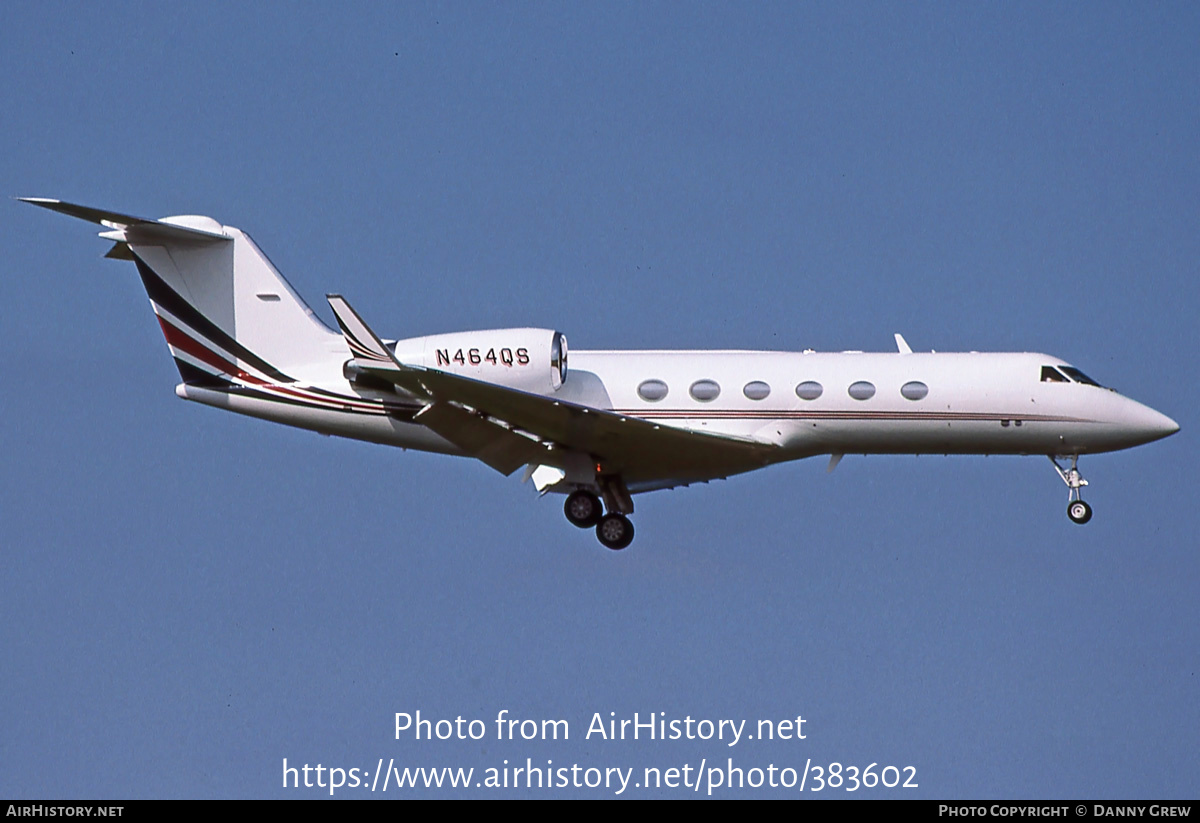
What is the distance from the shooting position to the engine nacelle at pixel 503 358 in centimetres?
2525

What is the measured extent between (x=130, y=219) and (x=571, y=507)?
8.53 m

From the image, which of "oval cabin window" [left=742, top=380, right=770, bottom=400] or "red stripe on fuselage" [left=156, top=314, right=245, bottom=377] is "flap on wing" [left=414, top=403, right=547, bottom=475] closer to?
"oval cabin window" [left=742, top=380, right=770, bottom=400]

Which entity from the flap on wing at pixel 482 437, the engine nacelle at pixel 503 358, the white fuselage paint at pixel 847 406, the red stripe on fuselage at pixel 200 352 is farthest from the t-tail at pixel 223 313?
the flap on wing at pixel 482 437

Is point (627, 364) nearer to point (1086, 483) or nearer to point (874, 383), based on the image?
point (874, 383)

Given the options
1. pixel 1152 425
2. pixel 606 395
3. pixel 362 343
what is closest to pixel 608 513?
pixel 606 395

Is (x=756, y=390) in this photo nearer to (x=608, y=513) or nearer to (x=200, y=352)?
(x=608, y=513)

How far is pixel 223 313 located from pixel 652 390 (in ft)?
24.0

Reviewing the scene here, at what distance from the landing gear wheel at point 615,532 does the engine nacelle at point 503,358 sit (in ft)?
8.22

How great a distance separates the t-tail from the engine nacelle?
6.94 feet

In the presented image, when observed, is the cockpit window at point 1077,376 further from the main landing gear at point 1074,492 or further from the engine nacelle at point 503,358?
the engine nacelle at point 503,358

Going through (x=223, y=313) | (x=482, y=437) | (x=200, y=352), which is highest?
(x=223, y=313)

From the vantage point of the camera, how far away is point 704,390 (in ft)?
84.6

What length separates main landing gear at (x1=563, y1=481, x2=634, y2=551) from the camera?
26141mm

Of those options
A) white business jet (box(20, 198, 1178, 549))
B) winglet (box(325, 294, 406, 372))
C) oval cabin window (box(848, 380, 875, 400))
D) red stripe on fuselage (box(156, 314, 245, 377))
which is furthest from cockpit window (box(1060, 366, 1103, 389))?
red stripe on fuselage (box(156, 314, 245, 377))
